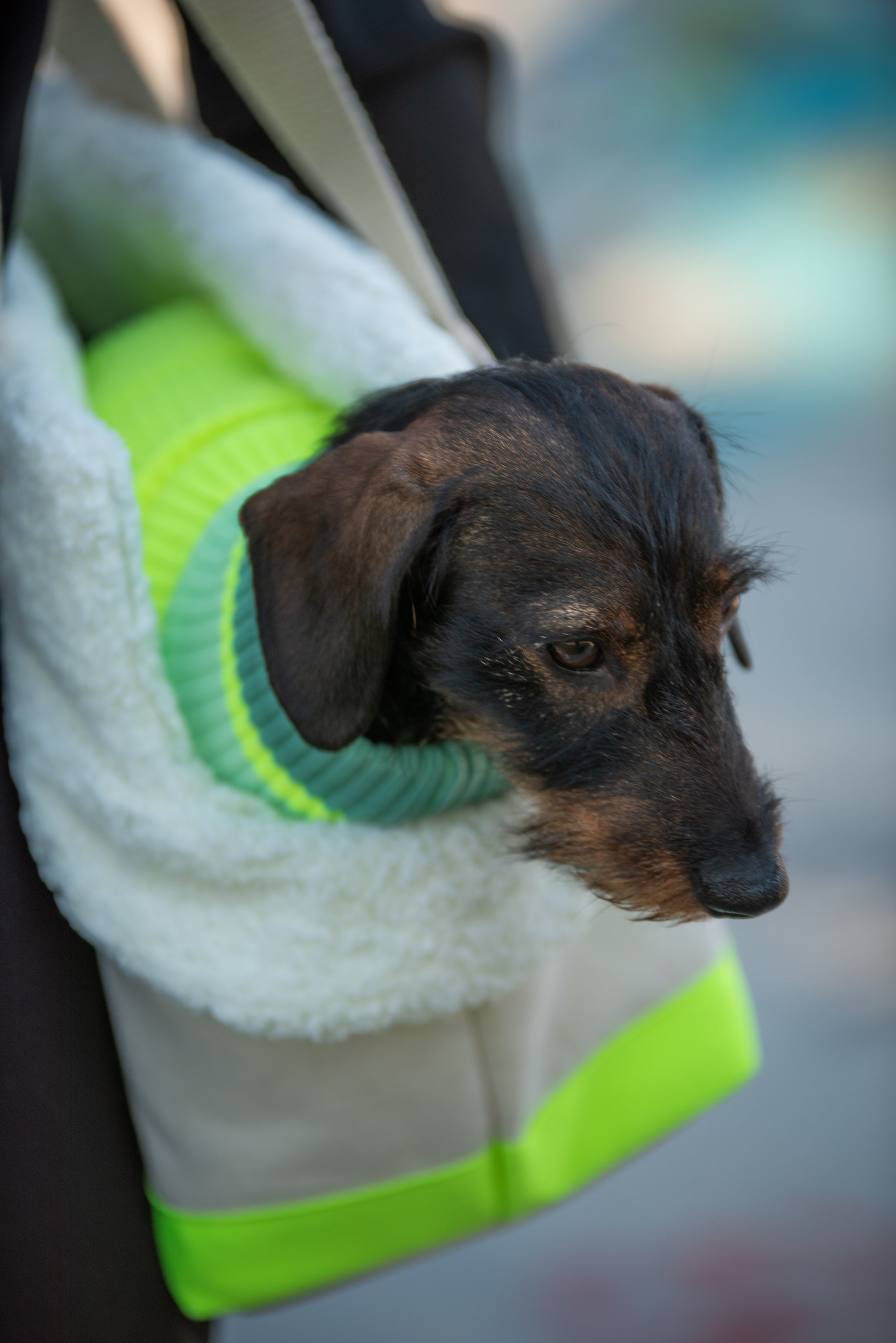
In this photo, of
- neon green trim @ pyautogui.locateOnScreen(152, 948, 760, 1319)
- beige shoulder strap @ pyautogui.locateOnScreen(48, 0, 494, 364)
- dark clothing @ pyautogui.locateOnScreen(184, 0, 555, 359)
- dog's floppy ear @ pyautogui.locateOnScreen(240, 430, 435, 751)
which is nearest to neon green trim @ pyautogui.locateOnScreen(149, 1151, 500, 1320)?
neon green trim @ pyautogui.locateOnScreen(152, 948, 760, 1319)

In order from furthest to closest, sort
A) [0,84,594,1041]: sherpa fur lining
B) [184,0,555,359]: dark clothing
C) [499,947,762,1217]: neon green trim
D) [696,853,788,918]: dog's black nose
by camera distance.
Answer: [184,0,555,359]: dark clothing → [499,947,762,1217]: neon green trim → [0,84,594,1041]: sherpa fur lining → [696,853,788,918]: dog's black nose

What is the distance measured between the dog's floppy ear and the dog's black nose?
0.30 metres

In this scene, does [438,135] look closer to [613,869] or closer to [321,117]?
[321,117]

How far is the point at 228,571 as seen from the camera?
1075 mm

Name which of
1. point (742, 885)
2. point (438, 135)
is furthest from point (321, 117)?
point (742, 885)

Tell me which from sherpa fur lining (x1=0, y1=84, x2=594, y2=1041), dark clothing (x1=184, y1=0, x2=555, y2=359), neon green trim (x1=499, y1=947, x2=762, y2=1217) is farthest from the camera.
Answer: dark clothing (x1=184, y1=0, x2=555, y2=359)

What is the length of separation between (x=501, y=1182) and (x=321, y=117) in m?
1.14

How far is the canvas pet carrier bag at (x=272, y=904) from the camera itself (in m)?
1.01

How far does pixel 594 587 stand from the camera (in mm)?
896

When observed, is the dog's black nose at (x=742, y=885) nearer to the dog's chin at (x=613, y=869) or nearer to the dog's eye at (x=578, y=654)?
the dog's chin at (x=613, y=869)

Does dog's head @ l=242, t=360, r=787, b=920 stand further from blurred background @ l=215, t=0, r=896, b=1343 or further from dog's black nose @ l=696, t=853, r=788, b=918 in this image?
blurred background @ l=215, t=0, r=896, b=1343

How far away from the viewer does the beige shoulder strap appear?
1.19m

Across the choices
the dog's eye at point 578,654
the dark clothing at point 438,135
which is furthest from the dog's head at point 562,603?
the dark clothing at point 438,135

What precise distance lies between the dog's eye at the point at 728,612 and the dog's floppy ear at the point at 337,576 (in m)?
0.27
